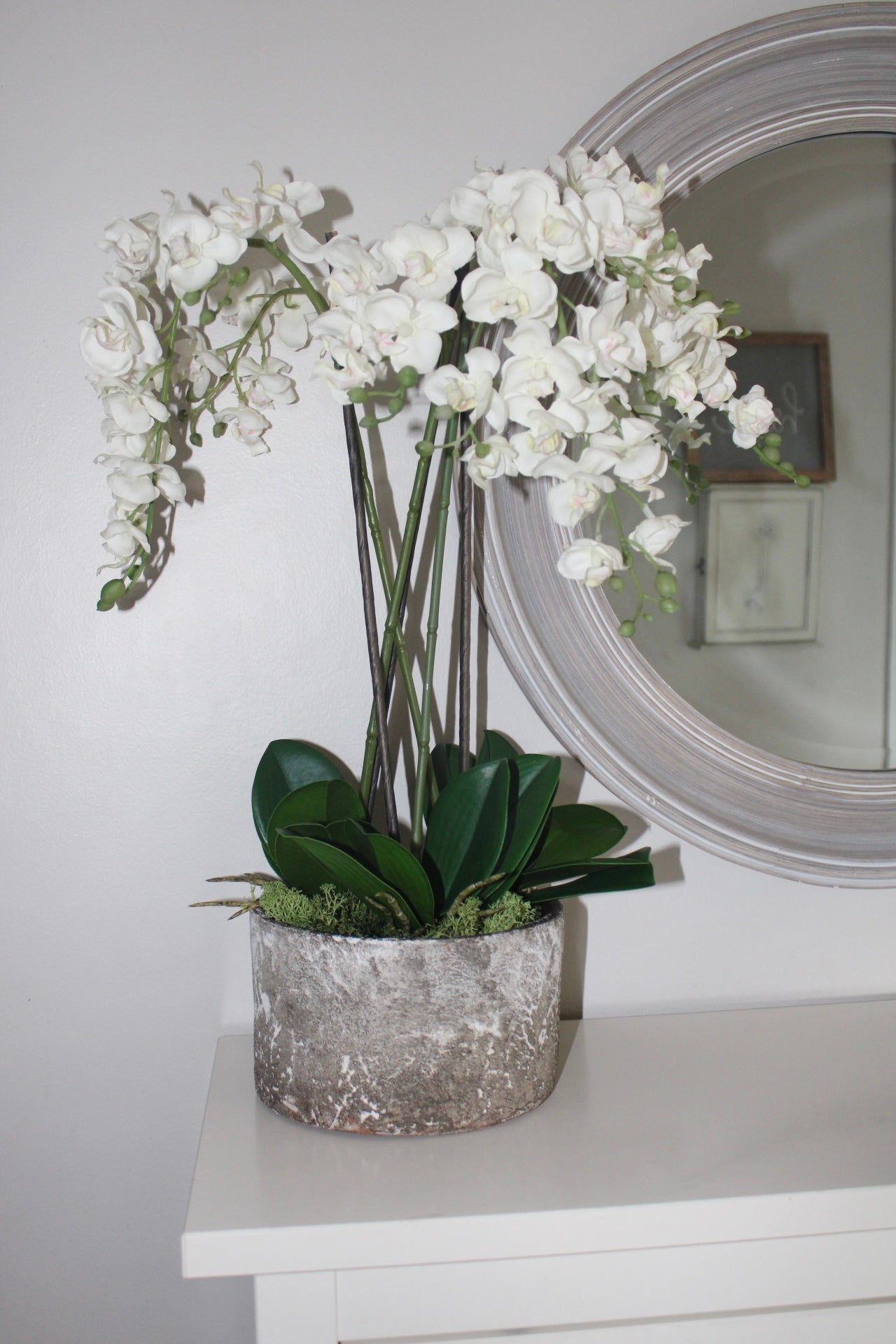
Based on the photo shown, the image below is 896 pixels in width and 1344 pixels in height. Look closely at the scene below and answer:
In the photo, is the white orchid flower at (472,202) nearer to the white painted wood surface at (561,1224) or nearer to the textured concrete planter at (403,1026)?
the textured concrete planter at (403,1026)

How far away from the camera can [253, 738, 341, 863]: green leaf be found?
751mm

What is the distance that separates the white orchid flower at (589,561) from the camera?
61 centimetres

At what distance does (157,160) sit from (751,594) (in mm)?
582

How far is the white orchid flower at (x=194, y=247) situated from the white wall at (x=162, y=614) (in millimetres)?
189

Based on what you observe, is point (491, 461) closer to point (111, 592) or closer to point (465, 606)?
point (465, 606)

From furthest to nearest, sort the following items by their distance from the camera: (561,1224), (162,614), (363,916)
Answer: (162,614)
(363,916)
(561,1224)

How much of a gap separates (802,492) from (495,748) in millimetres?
342

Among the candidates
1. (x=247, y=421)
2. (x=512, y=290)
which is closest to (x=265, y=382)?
A: (x=247, y=421)

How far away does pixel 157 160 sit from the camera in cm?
78

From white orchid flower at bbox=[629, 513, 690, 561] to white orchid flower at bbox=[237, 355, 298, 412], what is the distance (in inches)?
11.8

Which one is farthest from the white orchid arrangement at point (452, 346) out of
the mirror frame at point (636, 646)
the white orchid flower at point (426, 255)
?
the mirror frame at point (636, 646)

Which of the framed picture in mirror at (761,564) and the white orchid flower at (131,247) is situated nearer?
the white orchid flower at (131,247)

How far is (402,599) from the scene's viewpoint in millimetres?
697

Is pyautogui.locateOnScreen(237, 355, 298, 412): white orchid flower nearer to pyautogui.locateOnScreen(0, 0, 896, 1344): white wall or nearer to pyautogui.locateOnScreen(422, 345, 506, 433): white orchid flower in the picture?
pyautogui.locateOnScreen(0, 0, 896, 1344): white wall
